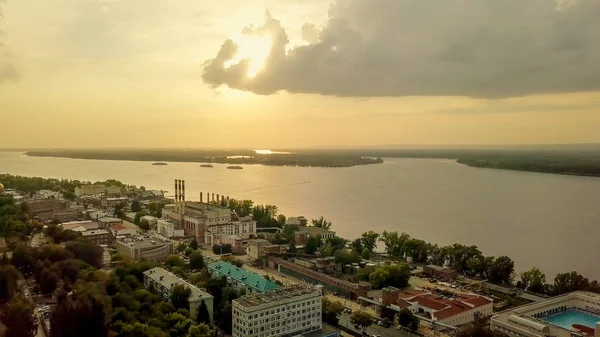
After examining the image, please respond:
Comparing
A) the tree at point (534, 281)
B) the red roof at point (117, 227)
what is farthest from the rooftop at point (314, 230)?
the tree at point (534, 281)

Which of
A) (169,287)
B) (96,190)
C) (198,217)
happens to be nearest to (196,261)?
(169,287)

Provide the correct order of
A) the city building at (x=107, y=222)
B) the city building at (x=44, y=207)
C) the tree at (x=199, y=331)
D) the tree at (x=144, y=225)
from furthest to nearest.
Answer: the city building at (x=44, y=207) < the tree at (x=144, y=225) < the city building at (x=107, y=222) < the tree at (x=199, y=331)

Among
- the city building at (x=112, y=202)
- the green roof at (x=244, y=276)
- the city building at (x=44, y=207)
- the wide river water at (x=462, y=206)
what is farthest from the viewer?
the city building at (x=112, y=202)

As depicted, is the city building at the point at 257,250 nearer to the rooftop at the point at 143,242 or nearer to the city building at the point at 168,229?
the rooftop at the point at 143,242

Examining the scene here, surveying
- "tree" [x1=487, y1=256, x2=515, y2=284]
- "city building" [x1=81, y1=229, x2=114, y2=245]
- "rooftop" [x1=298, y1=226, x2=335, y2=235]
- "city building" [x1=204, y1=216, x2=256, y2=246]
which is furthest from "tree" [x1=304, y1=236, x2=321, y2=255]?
"city building" [x1=81, y1=229, x2=114, y2=245]

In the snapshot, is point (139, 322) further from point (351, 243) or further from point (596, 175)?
point (596, 175)

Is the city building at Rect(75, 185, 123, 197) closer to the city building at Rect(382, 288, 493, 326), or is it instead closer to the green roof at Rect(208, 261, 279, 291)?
the green roof at Rect(208, 261, 279, 291)

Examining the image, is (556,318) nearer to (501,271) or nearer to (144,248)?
(501,271)
